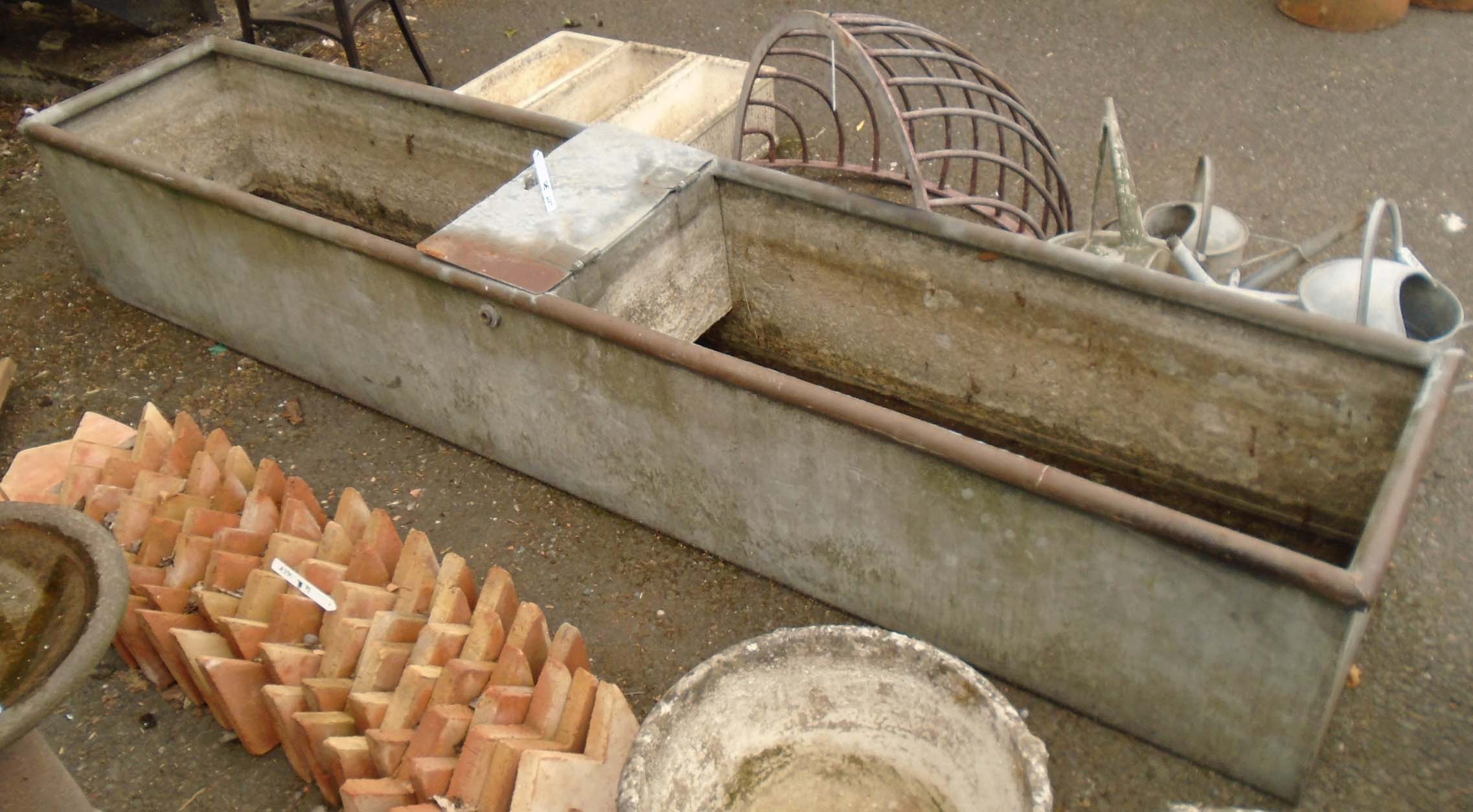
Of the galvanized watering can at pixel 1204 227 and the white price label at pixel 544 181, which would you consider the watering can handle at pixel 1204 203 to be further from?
the white price label at pixel 544 181

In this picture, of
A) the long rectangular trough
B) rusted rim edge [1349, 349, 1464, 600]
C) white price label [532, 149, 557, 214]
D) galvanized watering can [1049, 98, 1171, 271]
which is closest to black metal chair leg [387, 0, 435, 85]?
the long rectangular trough

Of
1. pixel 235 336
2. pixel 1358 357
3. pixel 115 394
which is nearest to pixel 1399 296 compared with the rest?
pixel 1358 357

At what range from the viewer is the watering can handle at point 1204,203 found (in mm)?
4578

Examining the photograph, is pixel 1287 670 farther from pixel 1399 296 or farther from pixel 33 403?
pixel 33 403

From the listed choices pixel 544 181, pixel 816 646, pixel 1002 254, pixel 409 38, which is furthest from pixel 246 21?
pixel 816 646

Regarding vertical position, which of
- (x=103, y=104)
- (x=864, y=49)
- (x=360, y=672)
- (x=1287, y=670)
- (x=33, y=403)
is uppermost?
(x=864, y=49)

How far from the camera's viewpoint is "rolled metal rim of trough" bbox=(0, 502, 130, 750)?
247 cm

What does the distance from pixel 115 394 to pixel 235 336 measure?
0.55 metres

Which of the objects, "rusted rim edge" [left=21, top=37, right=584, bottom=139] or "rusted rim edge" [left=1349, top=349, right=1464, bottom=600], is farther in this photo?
"rusted rim edge" [left=21, top=37, right=584, bottom=139]

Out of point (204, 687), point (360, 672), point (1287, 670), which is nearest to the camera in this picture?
point (1287, 670)

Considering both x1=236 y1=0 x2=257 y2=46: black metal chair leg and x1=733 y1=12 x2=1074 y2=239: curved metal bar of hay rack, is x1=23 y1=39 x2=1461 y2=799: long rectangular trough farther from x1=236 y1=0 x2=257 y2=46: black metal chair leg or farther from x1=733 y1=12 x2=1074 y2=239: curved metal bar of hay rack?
x1=236 y1=0 x2=257 y2=46: black metal chair leg

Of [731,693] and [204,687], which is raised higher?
[731,693]

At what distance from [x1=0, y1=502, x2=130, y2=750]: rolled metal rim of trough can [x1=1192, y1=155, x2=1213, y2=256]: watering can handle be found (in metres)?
3.77

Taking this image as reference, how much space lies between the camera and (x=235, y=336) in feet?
17.7
